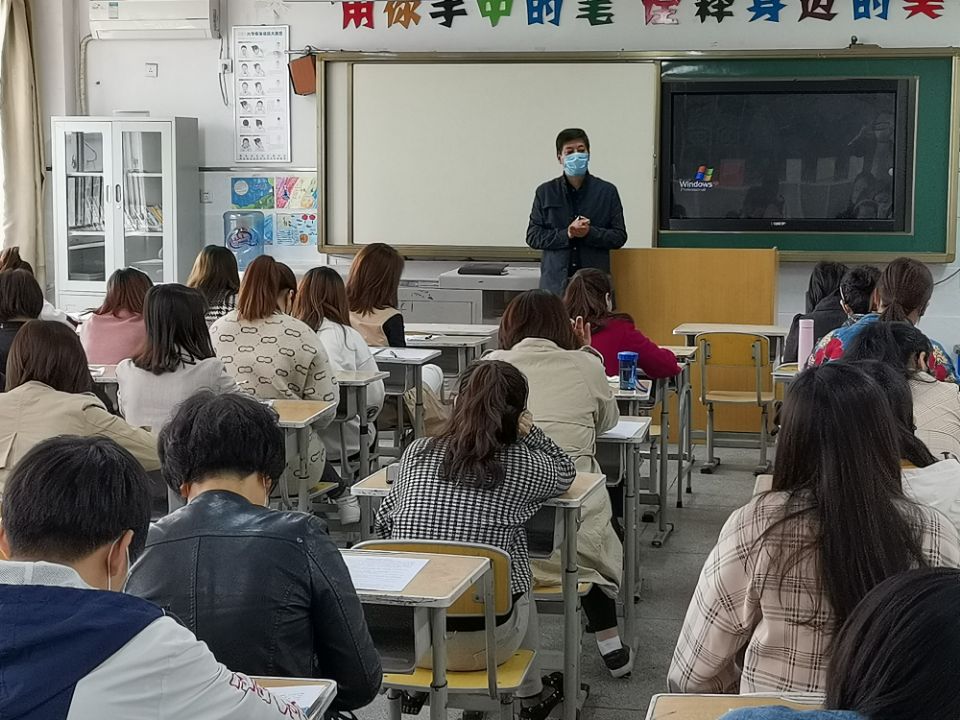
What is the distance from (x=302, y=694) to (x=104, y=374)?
3.22m

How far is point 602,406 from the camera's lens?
13.4 feet

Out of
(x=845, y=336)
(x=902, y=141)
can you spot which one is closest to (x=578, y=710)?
(x=845, y=336)

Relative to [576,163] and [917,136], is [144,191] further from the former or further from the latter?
[917,136]

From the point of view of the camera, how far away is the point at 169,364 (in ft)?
14.0

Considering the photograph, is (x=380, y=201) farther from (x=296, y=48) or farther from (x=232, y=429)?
(x=232, y=429)

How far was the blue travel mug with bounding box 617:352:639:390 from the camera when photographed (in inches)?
192

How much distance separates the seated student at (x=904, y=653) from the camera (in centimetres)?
111

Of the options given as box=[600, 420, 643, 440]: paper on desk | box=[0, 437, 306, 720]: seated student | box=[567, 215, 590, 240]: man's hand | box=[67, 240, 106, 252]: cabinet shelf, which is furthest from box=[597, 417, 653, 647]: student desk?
box=[67, 240, 106, 252]: cabinet shelf

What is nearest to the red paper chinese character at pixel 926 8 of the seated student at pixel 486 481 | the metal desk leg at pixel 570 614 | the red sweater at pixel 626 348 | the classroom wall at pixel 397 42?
the classroom wall at pixel 397 42

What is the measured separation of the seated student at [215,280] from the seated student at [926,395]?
10.5ft

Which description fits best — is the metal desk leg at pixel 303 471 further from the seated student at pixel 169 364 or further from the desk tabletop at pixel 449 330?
the desk tabletop at pixel 449 330

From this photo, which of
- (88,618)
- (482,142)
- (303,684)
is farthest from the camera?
(482,142)

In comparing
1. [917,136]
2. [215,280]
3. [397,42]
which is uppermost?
[397,42]

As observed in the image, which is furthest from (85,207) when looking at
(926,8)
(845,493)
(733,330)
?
(845,493)
